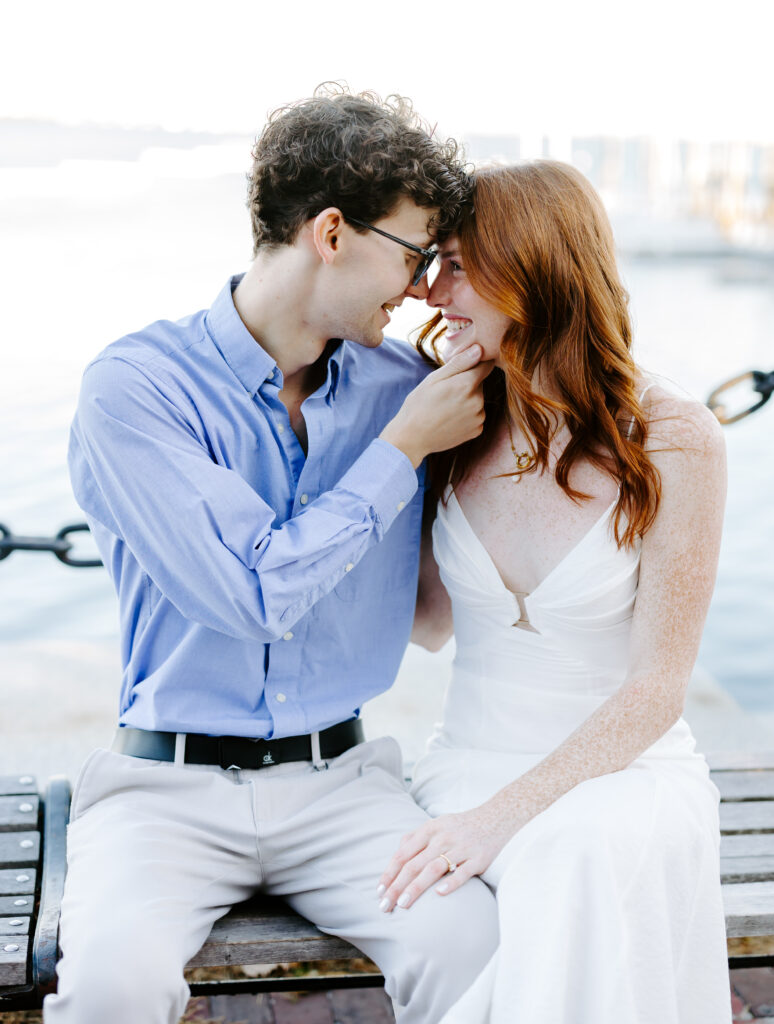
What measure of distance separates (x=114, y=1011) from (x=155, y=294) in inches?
313

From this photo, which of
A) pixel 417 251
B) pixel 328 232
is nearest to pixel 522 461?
pixel 417 251

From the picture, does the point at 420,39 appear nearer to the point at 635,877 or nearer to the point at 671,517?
the point at 671,517

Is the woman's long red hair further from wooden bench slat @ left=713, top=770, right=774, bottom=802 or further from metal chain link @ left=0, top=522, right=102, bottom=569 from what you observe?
metal chain link @ left=0, top=522, right=102, bottom=569

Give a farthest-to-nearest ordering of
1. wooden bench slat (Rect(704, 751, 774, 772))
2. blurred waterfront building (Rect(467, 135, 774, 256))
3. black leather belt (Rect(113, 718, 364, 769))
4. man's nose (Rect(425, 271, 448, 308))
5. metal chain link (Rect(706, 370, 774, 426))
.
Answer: blurred waterfront building (Rect(467, 135, 774, 256)), metal chain link (Rect(706, 370, 774, 426)), wooden bench slat (Rect(704, 751, 774, 772)), man's nose (Rect(425, 271, 448, 308)), black leather belt (Rect(113, 718, 364, 769))

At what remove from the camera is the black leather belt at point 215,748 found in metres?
2.06

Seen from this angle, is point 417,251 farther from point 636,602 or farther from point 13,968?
point 13,968

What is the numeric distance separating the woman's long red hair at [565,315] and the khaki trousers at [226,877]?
0.74 metres

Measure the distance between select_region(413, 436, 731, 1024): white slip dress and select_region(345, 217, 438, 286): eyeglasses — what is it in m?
0.59

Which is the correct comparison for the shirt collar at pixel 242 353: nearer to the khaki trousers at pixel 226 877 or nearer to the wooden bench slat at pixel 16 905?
the khaki trousers at pixel 226 877

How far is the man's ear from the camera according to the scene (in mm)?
2027

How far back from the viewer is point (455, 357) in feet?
7.04

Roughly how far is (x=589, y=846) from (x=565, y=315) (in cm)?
103

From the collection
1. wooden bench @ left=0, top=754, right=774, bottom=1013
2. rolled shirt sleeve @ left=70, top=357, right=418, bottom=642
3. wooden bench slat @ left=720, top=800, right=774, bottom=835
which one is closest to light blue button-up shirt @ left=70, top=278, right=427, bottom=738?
rolled shirt sleeve @ left=70, top=357, right=418, bottom=642

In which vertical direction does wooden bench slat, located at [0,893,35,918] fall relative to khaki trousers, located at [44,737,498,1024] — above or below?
below
